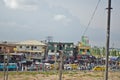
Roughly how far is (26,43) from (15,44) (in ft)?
10.5

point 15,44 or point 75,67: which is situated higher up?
point 15,44

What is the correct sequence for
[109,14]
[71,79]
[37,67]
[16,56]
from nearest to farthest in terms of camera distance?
[109,14], [71,79], [37,67], [16,56]

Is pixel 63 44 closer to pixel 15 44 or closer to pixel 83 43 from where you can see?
pixel 83 43

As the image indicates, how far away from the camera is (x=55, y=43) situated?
299ft

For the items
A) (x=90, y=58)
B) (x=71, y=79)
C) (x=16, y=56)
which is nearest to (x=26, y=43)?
(x=16, y=56)

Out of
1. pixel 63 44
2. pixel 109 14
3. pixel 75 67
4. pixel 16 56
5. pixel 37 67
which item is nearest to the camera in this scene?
pixel 109 14

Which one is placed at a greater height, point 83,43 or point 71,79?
point 83,43

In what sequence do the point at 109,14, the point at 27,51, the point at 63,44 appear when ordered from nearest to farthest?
1. the point at 109,14
2. the point at 27,51
3. the point at 63,44

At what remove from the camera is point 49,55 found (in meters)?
83.9

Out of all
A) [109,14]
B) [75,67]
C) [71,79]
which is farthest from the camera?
[75,67]

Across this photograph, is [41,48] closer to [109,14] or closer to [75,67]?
[75,67]

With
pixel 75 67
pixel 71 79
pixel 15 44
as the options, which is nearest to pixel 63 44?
pixel 15 44

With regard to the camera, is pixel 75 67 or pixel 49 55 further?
pixel 49 55

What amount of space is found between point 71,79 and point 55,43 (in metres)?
44.5
